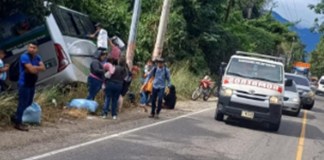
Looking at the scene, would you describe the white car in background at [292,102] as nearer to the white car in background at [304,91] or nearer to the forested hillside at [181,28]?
the white car in background at [304,91]

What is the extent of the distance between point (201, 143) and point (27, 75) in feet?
12.8

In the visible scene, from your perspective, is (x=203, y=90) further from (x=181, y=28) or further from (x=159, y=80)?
(x=159, y=80)

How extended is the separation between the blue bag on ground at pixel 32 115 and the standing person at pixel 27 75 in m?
0.74

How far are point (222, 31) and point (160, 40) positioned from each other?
12.5m

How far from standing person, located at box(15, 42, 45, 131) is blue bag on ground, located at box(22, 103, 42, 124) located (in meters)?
0.74

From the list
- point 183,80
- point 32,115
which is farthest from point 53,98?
point 183,80

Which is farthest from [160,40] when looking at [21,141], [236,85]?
[21,141]

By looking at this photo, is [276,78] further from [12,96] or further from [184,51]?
[184,51]

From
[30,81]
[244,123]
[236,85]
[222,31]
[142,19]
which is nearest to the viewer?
[30,81]

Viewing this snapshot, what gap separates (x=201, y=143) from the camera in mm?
12562

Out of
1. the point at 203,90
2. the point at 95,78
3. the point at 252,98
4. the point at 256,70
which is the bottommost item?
the point at 203,90

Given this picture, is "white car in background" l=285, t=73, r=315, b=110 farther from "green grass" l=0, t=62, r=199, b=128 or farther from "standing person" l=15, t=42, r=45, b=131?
"standing person" l=15, t=42, r=45, b=131

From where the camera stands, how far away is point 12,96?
12812 mm

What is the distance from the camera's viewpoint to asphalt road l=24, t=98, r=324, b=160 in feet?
33.2
